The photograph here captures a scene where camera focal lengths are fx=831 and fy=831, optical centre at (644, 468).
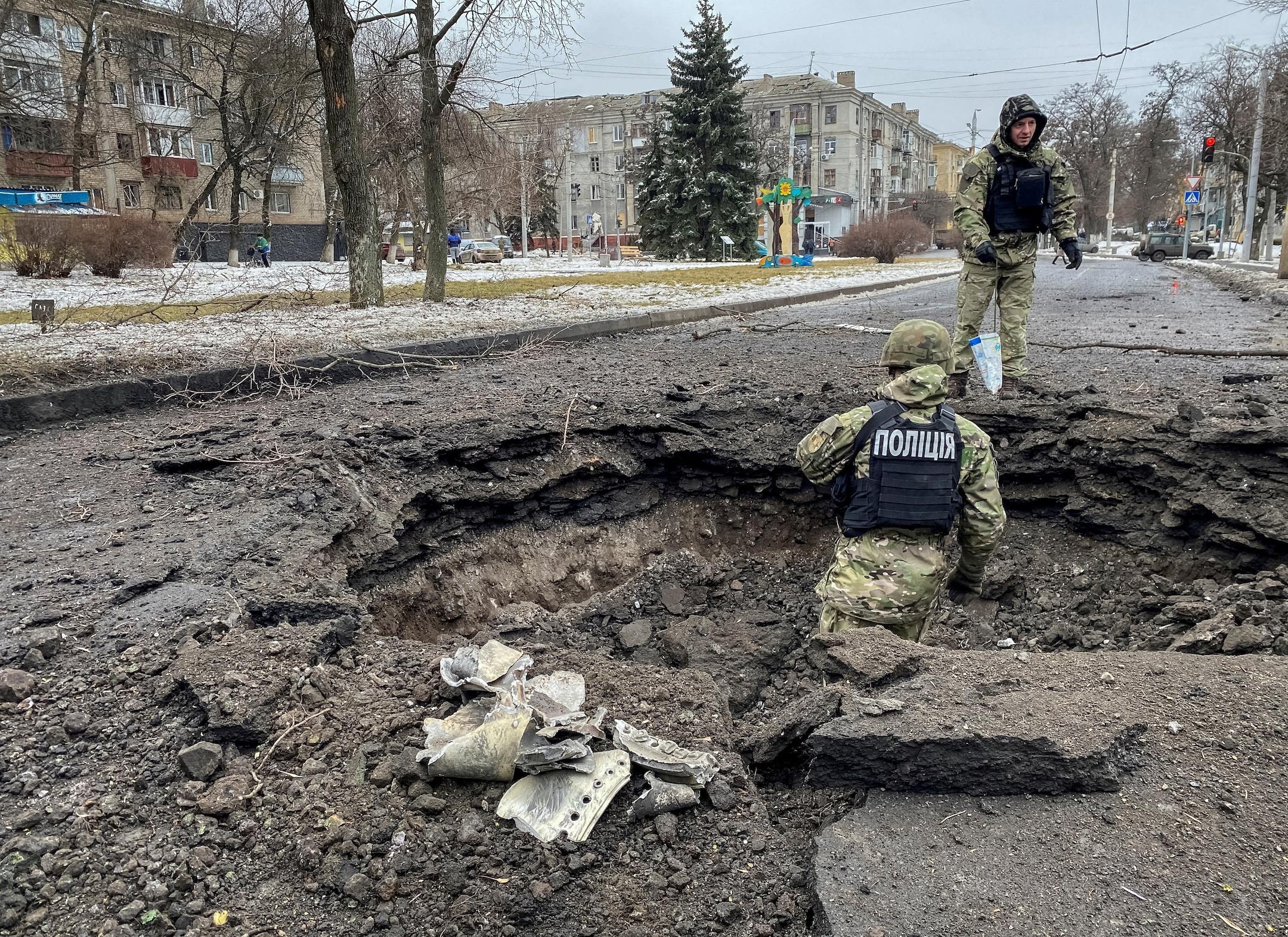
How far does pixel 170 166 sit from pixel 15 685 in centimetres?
4250

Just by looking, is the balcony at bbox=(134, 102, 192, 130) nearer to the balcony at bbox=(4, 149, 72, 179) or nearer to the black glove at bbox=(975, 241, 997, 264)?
the balcony at bbox=(4, 149, 72, 179)

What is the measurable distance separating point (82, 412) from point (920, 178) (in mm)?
103938

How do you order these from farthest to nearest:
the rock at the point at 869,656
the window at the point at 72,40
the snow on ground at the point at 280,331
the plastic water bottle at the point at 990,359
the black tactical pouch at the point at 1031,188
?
the window at the point at 72,40 → the snow on ground at the point at 280,331 → the black tactical pouch at the point at 1031,188 → the plastic water bottle at the point at 990,359 → the rock at the point at 869,656

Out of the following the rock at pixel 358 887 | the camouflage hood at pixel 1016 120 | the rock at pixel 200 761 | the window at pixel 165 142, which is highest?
the window at pixel 165 142

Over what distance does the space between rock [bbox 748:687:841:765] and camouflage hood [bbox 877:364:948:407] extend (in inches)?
58.0

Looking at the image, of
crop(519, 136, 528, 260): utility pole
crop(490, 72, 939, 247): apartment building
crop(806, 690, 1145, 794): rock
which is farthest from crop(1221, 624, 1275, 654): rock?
crop(490, 72, 939, 247): apartment building

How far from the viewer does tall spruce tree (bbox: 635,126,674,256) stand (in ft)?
128

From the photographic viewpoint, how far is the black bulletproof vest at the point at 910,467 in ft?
11.1

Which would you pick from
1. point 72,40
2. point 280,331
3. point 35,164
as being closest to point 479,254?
point 72,40

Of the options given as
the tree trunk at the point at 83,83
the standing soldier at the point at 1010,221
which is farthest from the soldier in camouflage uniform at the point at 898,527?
the tree trunk at the point at 83,83

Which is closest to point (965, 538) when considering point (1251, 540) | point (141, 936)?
point (1251, 540)

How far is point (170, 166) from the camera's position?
37281 mm

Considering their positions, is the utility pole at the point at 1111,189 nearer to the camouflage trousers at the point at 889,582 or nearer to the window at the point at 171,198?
the window at the point at 171,198

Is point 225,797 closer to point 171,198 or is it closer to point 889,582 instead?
point 889,582
